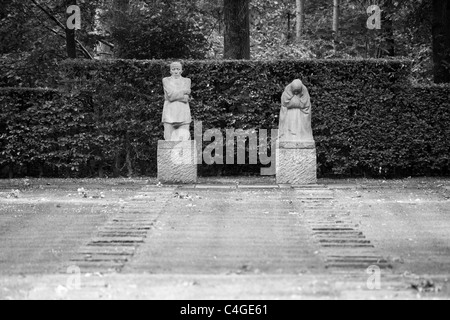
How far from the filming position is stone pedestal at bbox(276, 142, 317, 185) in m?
20.8

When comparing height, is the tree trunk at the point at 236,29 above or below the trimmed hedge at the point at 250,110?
above

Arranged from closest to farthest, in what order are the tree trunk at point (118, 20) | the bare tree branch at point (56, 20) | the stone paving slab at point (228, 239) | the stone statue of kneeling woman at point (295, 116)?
the stone paving slab at point (228, 239) < the stone statue of kneeling woman at point (295, 116) < the tree trunk at point (118, 20) < the bare tree branch at point (56, 20)

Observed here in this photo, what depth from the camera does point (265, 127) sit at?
23.1 meters

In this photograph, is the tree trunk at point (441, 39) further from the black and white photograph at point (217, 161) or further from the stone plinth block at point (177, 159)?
the stone plinth block at point (177, 159)

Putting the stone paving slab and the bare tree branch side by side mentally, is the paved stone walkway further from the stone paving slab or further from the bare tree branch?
the bare tree branch

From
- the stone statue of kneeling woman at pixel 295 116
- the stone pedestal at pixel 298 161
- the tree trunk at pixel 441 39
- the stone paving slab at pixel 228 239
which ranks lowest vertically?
the stone paving slab at pixel 228 239

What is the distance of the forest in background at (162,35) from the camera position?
1017 inches

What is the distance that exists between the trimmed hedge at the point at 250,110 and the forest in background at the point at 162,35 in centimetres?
265

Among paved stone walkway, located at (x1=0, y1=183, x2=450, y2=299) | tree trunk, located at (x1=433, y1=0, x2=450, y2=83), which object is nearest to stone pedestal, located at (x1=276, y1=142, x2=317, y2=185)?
paved stone walkway, located at (x1=0, y1=183, x2=450, y2=299)

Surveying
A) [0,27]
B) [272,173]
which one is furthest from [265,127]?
[0,27]

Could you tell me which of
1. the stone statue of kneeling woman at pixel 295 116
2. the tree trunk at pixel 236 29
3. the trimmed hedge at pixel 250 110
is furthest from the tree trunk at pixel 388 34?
the stone statue of kneeling woman at pixel 295 116

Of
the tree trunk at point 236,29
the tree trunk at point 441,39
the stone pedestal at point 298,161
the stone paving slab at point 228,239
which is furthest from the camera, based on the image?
the tree trunk at point 236,29

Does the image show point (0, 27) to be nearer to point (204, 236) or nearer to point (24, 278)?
point (204, 236)
